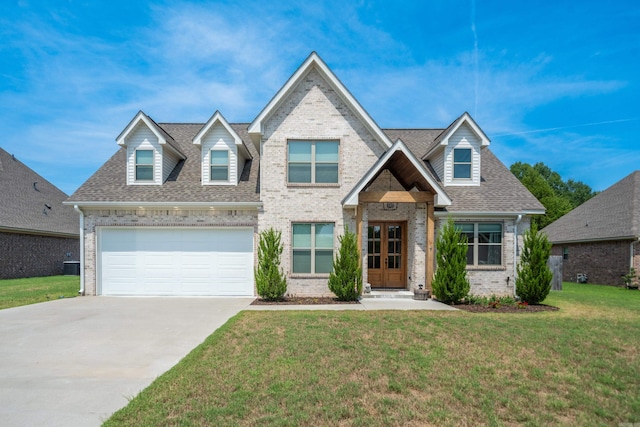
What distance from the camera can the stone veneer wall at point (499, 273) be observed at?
1252 cm

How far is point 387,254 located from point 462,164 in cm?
483

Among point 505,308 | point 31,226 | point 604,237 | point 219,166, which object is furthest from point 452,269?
point 31,226

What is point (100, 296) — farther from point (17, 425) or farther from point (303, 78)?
point (303, 78)

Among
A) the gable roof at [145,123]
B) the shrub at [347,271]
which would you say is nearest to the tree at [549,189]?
the shrub at [347,271]

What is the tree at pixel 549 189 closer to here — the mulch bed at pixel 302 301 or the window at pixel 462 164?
the window at pixel 462 164

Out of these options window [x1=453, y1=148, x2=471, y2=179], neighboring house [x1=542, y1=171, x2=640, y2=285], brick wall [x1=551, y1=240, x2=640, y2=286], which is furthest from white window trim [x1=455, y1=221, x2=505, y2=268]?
brick wall [x1=551, y1=240, x2=640, y2=286]

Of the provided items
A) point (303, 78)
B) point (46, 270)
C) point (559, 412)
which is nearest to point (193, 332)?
point (559, 412)

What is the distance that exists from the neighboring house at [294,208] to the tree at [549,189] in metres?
20.5

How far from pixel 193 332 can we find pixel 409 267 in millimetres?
8314

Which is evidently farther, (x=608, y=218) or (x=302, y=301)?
(x=608, y=218)

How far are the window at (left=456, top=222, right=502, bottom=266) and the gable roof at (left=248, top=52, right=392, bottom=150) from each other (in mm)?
4566

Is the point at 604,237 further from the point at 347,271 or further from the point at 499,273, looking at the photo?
the point at 347,271

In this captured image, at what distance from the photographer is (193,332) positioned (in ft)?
24.7

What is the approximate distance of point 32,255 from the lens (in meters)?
20.0
